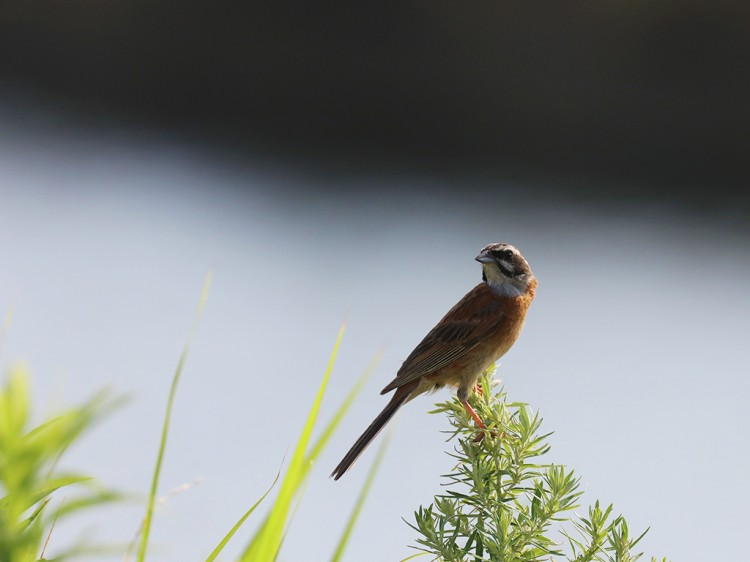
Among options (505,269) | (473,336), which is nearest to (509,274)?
(505,269)

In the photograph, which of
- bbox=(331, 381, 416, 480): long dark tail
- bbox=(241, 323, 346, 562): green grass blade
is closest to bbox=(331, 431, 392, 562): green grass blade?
bbox=(241, 323, 346, 562): green grass blade

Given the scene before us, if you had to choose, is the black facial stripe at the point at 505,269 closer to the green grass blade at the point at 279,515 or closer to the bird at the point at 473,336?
the bird at the point at 473,336

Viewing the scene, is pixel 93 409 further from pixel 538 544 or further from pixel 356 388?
pixel 538 544

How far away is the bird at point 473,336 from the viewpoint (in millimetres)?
1950

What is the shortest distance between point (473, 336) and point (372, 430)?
13.3 inches

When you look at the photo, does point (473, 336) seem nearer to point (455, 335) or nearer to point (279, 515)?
point (455, 335)

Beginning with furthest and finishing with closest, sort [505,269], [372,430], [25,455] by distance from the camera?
[505,269]
[372,430]
[25,455]

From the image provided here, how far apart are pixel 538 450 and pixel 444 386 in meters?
1.02

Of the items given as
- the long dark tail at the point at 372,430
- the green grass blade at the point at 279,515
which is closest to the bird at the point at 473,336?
the long dark tail at the point at 372,430

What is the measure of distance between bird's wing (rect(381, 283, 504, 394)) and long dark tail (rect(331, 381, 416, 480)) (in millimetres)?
67

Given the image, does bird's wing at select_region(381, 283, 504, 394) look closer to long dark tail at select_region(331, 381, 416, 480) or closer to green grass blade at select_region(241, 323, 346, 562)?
long dark tail at select_region(331, 381, 416, 480)

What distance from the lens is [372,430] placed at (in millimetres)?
1917

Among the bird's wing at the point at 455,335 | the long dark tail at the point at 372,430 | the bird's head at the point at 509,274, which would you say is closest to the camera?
the long dark tail at the point at 372,430

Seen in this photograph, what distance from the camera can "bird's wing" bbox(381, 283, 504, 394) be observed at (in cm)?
195
